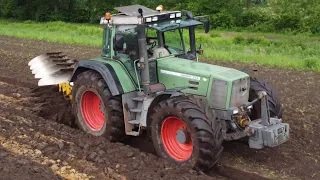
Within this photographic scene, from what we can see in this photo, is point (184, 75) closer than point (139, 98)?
Yes

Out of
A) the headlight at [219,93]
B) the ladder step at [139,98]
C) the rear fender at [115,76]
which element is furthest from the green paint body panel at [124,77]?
the headlight at [219,93]

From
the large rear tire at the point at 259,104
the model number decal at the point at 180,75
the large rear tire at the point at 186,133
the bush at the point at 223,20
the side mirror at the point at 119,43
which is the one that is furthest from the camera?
the bush at the point at 223,20

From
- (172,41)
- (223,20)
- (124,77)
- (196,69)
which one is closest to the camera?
(196,69)

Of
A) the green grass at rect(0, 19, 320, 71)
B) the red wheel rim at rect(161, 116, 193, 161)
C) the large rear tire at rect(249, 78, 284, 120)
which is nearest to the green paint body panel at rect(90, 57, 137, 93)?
the red wheel rim at rect(161, 116, 193, 161)

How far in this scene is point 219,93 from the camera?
21.1ft

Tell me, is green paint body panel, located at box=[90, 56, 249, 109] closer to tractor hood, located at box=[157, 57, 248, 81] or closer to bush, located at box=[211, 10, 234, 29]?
tractor hood, located at box=[157, 57, 248, 81]

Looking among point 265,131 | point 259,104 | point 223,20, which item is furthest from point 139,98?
point 223,20

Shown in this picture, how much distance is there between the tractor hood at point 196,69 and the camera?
255 inches

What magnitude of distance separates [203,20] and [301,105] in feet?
11.1

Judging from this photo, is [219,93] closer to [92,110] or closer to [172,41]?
[172,41]

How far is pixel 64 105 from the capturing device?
9.34 meters

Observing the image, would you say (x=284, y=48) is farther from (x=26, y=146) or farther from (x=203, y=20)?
(x=26, y=146)

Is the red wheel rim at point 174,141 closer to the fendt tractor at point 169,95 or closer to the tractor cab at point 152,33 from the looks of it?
the fendt tractor at point 169,95

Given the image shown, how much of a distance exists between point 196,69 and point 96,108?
219 centimetres
